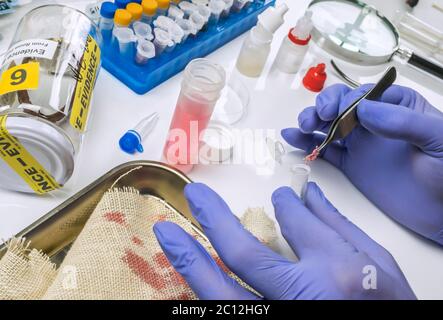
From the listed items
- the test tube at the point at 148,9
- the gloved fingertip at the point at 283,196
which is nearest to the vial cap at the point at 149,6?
the test tube at the point at 148,9

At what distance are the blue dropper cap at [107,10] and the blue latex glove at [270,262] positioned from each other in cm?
40

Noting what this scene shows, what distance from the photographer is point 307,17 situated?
3.11 feet

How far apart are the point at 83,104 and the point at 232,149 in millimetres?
276

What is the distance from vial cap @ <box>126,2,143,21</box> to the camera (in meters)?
0.82

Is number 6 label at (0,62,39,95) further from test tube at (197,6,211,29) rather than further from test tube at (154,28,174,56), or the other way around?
Result: test tube at (197,6,211,29)

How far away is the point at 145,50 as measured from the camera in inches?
31.9

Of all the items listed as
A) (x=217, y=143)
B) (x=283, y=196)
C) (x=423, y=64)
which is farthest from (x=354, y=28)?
(x=283, y=196)

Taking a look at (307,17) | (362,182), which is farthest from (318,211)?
(307,17)

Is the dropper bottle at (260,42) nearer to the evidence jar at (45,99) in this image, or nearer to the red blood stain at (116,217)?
the evidence jar at (45,99)

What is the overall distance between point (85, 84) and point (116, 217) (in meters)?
0.22

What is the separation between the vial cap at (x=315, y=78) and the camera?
97 centimetres

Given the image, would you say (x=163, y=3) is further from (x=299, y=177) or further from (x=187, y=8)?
(x=299, y=177)

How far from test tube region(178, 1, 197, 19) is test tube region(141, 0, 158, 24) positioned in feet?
0.24
